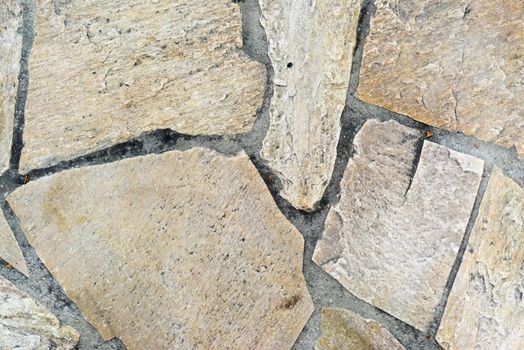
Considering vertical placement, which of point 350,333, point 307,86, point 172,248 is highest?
point 307,86

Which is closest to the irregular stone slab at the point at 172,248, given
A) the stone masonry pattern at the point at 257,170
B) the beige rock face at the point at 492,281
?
the stone masonry pattern at the point at 257,170

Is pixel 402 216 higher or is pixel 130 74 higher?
pixel 130 74

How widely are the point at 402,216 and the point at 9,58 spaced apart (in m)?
0.51

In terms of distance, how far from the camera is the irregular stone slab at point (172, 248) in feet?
2.47

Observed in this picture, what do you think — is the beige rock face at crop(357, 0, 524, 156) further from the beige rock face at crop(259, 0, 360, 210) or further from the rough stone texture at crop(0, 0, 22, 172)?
the rough stone texture at crop(0, 0, 22, 172)

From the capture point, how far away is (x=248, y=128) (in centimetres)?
76

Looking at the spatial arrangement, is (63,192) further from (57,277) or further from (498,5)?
(498,5)

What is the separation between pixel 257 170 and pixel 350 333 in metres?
0.25

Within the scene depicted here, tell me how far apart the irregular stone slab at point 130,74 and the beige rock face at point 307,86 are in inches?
1.4

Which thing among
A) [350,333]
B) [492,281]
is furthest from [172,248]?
[492,281]

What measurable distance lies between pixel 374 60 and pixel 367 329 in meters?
0.34

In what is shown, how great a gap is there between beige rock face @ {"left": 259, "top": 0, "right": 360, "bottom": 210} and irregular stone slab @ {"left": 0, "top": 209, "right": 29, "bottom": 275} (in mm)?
329

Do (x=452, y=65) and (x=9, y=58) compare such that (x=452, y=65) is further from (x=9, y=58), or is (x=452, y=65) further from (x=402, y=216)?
(x=9, y=58)

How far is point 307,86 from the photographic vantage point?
0.73 m
